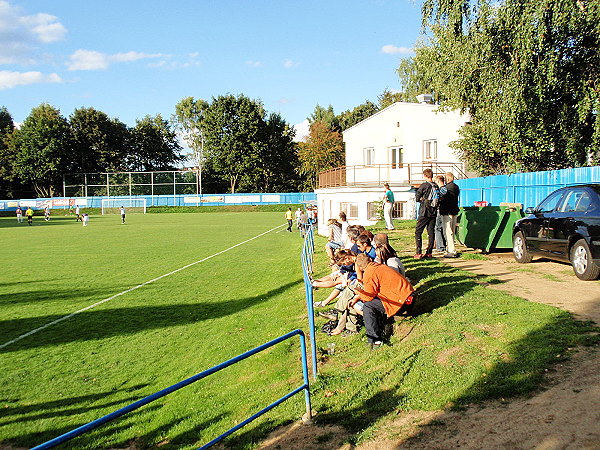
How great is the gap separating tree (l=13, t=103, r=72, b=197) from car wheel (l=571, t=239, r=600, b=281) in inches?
3252

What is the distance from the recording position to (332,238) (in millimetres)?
15336

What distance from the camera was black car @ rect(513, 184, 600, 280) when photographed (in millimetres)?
8250

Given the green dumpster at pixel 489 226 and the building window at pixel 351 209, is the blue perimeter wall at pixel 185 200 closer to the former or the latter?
the building window at pixel 351 209

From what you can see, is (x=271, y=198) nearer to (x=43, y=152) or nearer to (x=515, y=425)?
(x=43, y=152)

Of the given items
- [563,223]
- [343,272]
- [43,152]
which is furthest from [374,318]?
[43,152]

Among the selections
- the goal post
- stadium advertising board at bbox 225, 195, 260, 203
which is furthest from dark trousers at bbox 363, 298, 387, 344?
stadium advertising board at bbox 225, 195, 260, 203

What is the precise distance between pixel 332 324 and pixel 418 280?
8.27 feet

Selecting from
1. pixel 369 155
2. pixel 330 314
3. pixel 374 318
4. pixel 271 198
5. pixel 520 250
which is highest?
pixel 369 155

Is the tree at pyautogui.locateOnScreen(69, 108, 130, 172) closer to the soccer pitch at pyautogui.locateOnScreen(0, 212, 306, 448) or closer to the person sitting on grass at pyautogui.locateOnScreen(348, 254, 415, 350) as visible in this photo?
the soccer pitch at pyautogui.locateOnScreen(0, 212, 306, 448)

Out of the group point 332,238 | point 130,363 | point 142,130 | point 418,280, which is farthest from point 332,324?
point 142,130

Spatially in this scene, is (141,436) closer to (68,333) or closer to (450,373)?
(450,373)

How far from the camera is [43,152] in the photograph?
78.7 metres

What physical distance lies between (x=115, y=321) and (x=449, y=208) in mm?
7649

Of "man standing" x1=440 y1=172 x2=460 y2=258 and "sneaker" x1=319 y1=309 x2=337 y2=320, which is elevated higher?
"man standing" x1=440 y1=172 x2=460 y2=258
